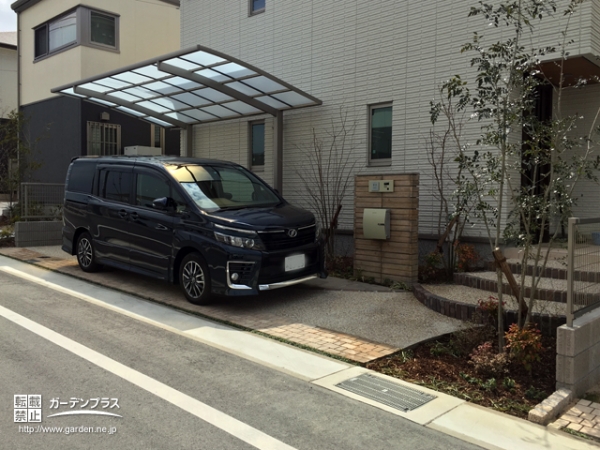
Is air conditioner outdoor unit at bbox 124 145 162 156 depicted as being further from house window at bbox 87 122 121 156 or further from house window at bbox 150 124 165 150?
house window at bbox 150 124 165 150

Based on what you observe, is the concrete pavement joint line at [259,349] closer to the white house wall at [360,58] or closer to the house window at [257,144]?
the white house wall at [360,58]

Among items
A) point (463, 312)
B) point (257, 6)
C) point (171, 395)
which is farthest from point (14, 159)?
point (463, 312)

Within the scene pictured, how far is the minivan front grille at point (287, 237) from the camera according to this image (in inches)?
270

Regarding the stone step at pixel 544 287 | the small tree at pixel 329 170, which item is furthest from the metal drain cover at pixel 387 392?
the small tree at pixel 329 170

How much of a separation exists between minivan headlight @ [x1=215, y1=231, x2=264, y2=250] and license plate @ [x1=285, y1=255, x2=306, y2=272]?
481 millimetres

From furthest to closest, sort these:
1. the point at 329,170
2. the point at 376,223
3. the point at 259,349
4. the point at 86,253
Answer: the point at 329,170, the point at 86,253, the point at 376,223, the point at 259,349

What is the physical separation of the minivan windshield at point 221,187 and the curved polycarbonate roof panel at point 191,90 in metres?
1.88

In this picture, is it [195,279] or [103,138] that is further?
[103,138]

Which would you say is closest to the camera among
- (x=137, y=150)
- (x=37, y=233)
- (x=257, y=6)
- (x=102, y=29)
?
(x=257, y=6)

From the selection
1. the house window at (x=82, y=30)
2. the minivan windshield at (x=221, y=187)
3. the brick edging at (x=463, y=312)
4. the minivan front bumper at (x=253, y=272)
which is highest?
the house window at (x=82, y=30)

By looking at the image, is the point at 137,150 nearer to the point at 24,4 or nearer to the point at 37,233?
the point at 37,233

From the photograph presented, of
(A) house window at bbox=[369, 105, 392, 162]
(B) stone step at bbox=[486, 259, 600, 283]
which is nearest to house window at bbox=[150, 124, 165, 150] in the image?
(A) house window at bbox=[369, 105, 392, 162]

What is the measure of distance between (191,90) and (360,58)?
11.2 feet

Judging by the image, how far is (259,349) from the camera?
5410 millimetres
